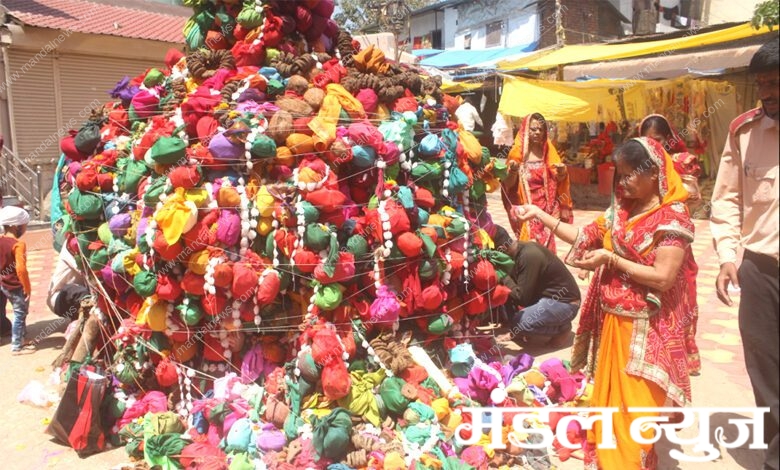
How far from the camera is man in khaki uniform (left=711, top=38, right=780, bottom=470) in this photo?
263 centimetres

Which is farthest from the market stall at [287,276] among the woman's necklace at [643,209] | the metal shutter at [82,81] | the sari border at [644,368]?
the metal shutter at [82,81]

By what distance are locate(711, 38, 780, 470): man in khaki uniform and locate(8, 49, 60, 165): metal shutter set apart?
509 inches

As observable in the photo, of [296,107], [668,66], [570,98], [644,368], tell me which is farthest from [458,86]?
[644,368]

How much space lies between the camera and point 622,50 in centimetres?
1298

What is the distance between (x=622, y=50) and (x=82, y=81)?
1196cm

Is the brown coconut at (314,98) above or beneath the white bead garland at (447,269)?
above

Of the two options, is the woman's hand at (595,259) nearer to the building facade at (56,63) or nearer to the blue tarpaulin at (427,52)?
the building facade at (56,63)

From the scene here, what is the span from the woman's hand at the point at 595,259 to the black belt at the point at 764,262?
66 cm

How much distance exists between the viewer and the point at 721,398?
429cm

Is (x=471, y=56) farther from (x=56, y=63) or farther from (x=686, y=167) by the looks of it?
(x=686, y=167)

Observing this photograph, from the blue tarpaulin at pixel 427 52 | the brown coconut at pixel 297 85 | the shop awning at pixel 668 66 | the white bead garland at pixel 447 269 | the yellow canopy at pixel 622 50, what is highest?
the blue tarpaulin at pixel 427 52

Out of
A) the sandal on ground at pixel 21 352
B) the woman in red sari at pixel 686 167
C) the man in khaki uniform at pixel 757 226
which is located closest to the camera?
the man in khaki uniform at pixel 757 226

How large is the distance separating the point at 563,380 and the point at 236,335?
2300 mm

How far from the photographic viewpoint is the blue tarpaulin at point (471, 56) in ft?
68.6
